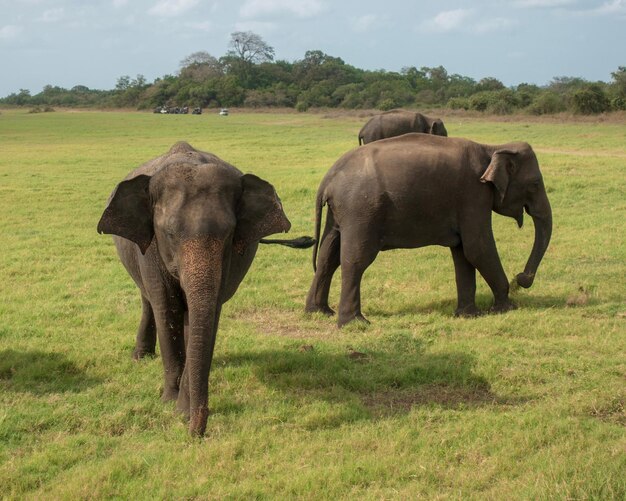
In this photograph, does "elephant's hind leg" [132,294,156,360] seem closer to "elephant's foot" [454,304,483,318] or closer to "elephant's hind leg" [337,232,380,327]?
"elephant's hind leg" [337,232,380,327]

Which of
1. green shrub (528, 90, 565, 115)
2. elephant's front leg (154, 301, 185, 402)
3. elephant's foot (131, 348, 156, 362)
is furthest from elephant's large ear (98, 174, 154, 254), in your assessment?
green shrub (528, 90, 565, 115)

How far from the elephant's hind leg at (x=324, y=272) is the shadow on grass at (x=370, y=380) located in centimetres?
145

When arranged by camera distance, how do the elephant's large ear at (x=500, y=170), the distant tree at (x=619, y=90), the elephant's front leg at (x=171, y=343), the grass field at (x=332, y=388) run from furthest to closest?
the distant tree at (x=619, y=90)
the elephant's large ear at (x=500, y=170)
the elephant's front leg at (x=171, y=343)
the grass field at (x=332, y=388)

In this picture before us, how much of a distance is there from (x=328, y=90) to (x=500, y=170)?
7459cm

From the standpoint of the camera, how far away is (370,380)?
5633 mm

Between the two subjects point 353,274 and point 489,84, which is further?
point 489,84

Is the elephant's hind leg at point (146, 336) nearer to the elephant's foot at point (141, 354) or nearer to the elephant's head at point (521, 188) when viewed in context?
the elephant's foot at point (141, 354)

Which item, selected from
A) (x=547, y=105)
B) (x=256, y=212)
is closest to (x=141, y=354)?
(x=256, y=212)

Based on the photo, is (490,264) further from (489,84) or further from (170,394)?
(489,84)

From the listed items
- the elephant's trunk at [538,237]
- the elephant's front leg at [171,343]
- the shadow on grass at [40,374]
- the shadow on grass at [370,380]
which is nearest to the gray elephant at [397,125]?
the elephant's trunk at [538,237]

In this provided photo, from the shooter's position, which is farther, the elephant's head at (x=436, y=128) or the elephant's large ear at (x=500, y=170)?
the elephant's head at (x=436, y=128)

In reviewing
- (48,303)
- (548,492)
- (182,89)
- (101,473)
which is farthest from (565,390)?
(182,89)

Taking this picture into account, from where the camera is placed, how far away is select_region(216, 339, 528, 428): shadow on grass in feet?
17.0

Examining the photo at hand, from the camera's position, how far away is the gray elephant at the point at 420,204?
7.36 metres
